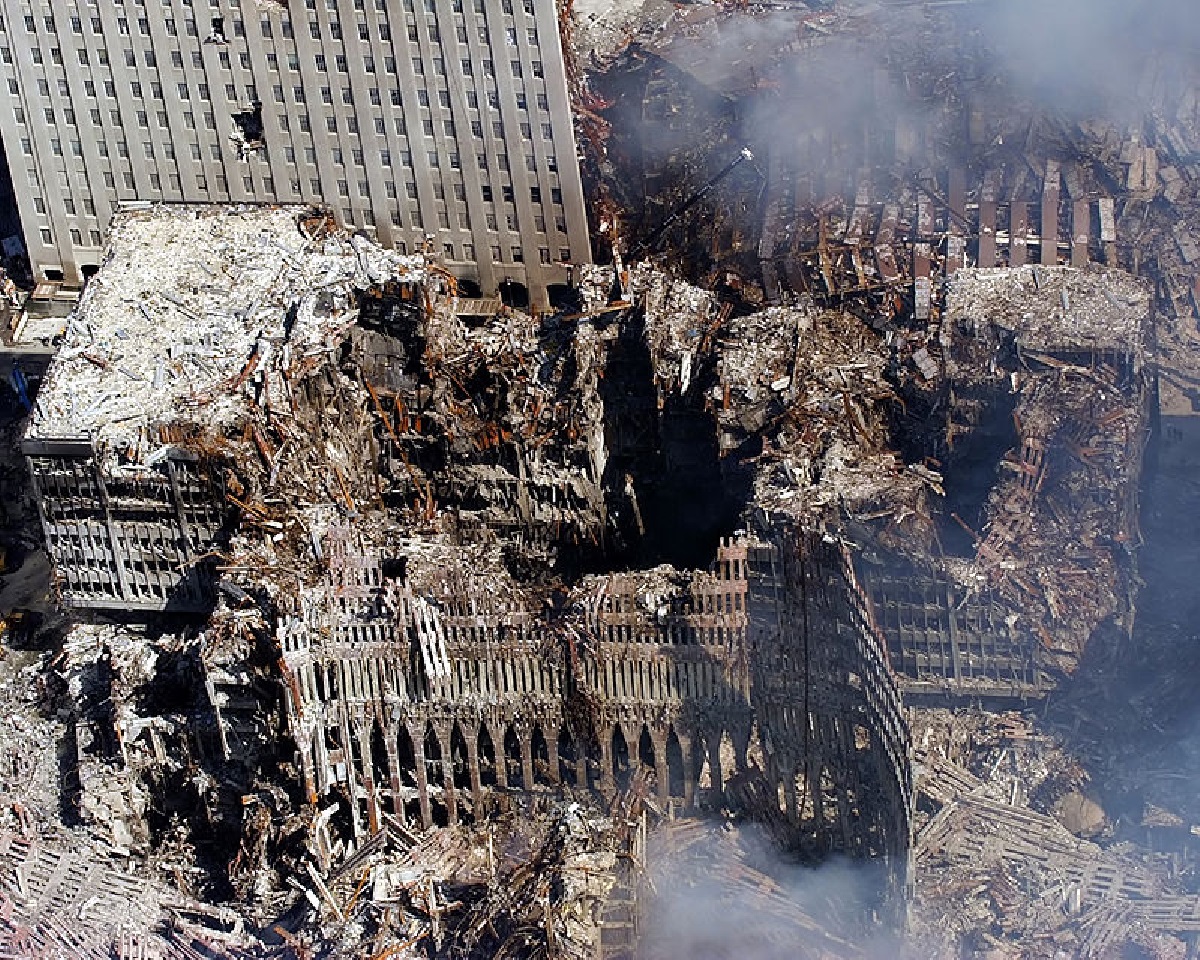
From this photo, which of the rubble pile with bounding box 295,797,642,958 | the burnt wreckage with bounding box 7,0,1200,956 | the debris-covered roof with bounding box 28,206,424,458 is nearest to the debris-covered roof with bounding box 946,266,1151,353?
the burnt wreckage with bounding box 7,0,1200,956

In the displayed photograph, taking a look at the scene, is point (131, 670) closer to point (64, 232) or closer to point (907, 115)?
point (64, 232)

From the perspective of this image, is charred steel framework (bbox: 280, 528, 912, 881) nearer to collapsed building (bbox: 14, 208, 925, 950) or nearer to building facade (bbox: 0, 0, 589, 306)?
collapsed building (bbox: 14, 208, 925, 950)

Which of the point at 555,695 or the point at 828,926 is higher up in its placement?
the point at 555,695

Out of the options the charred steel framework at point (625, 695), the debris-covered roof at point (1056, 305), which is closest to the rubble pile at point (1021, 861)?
the charred steel framework at point (625, 695)

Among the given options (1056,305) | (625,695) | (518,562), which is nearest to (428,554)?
(518,562)

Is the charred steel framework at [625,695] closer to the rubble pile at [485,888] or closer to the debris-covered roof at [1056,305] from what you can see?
the rubble pile at [485,888]

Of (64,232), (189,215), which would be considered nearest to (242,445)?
(189,215)

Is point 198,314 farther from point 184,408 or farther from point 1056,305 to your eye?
point 1056,305
